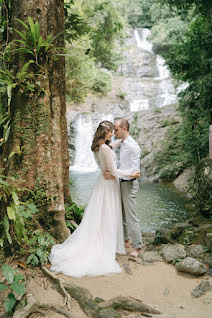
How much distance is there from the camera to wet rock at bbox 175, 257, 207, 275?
3.04m

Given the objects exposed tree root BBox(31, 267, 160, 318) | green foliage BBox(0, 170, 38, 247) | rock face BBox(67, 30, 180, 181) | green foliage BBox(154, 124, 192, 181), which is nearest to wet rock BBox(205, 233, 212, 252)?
exposed tree root BBox(31, 267, 160, 318)

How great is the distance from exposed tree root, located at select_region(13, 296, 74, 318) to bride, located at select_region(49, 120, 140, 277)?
0.60 m

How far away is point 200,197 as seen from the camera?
5.84 metres

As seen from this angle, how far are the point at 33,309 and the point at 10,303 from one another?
23 centimetres

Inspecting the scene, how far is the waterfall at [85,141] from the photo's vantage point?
53.0 ft

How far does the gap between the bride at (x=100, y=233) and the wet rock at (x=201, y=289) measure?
3.05ft

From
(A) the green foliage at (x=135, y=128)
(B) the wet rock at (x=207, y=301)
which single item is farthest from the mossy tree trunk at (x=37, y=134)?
(A) the green foliage at (x=135, y=128)

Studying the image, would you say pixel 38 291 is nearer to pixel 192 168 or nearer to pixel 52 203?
pixel 52 203

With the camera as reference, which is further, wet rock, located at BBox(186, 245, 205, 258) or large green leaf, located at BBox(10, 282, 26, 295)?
wet rock, located at BBox(186, 245, 205, 258)

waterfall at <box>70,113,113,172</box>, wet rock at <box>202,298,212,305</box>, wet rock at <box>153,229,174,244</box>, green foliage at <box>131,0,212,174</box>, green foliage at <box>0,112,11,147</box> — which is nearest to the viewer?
wet rock at <box>202,298,212,305</box>

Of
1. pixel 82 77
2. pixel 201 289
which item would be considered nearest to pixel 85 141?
pixel 82 77

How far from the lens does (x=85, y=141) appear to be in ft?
56.5

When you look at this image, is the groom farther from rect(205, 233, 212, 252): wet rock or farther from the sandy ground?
rect(205, 233, 212, 252): wet rock

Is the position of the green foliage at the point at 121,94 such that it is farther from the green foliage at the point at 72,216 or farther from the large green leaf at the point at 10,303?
the large green leaf at the point at 10,303
